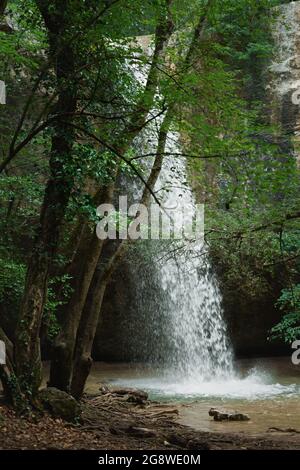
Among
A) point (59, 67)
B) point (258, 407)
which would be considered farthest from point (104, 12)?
point (258, 407)

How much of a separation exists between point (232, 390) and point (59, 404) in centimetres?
550

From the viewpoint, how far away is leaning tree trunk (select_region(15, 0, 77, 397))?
6.29 metres

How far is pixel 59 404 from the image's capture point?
6582mm

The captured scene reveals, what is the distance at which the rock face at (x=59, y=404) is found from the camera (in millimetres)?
6520

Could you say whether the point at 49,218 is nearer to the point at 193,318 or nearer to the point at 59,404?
the point at 59,404

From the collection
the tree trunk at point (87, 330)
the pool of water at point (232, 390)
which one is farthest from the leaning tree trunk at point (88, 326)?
the pool of water at point (232, 390)

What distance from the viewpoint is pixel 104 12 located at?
19.8 ft

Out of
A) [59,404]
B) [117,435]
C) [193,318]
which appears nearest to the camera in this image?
[117,435]

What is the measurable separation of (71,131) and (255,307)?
10.2 m

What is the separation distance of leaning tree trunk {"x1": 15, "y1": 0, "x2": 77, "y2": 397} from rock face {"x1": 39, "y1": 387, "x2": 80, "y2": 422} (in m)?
0.20

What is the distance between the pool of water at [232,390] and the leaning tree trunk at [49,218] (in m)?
2.68

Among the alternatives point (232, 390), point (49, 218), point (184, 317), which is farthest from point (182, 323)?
point (49, 218)

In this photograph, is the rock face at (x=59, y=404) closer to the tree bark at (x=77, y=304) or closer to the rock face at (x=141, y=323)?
the tree bark at (x=77, y=304)
